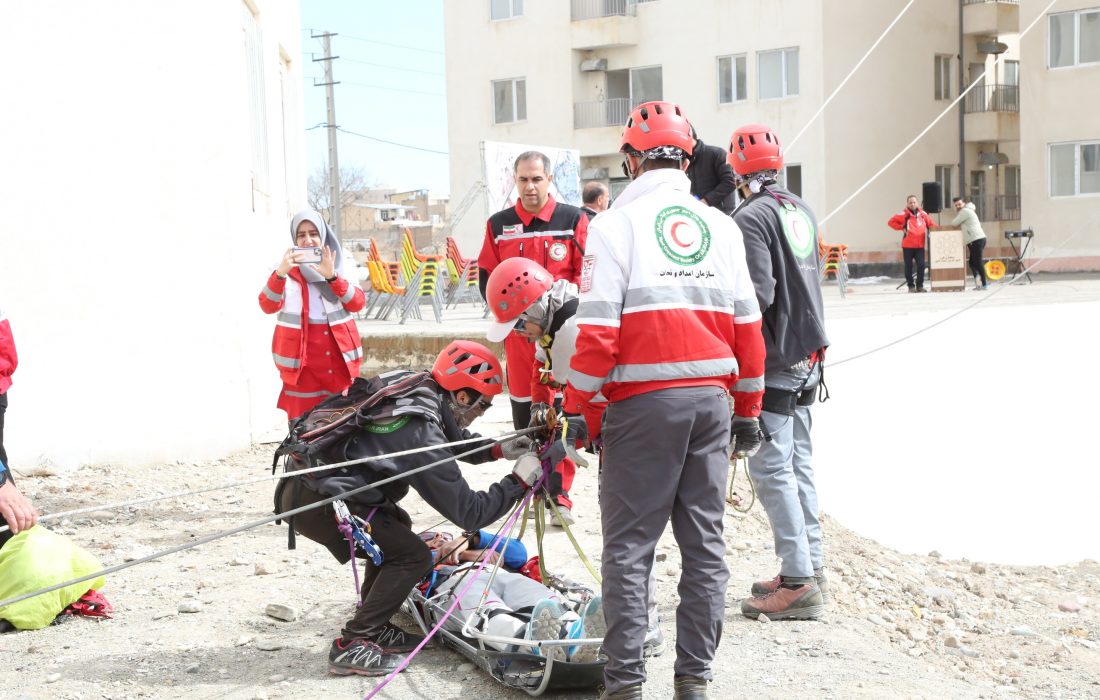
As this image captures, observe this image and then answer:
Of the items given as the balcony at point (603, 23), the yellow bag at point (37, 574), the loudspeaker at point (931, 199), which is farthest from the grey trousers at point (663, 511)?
the balcony at point (603, 23)

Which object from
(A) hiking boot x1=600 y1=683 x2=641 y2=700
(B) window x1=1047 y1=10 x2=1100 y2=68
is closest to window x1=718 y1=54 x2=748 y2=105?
(B) window x1=1047 y1=10 x2=1100 y2=68

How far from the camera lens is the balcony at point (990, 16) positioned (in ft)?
115

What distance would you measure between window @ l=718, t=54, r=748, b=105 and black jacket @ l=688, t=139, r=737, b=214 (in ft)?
87.0

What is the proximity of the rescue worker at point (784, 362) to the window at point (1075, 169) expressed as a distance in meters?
28.0

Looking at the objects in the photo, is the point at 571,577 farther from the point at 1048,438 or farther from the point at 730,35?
the point at 730,35

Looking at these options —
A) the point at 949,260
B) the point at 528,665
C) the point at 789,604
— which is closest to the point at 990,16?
the point at 949,260

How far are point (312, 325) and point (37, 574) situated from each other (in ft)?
6.74

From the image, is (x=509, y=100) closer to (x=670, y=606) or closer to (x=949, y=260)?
(x=949, y=260)

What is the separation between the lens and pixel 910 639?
5.32 m

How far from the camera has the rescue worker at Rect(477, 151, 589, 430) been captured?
657cm

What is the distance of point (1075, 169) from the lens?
30.1 meters

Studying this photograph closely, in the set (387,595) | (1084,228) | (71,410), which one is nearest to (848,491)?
(387,595)

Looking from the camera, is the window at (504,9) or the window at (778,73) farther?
the window at (504,9)

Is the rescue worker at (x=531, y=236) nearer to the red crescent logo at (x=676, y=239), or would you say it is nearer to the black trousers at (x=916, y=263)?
the red crescent logo at (x=676, y=239)
